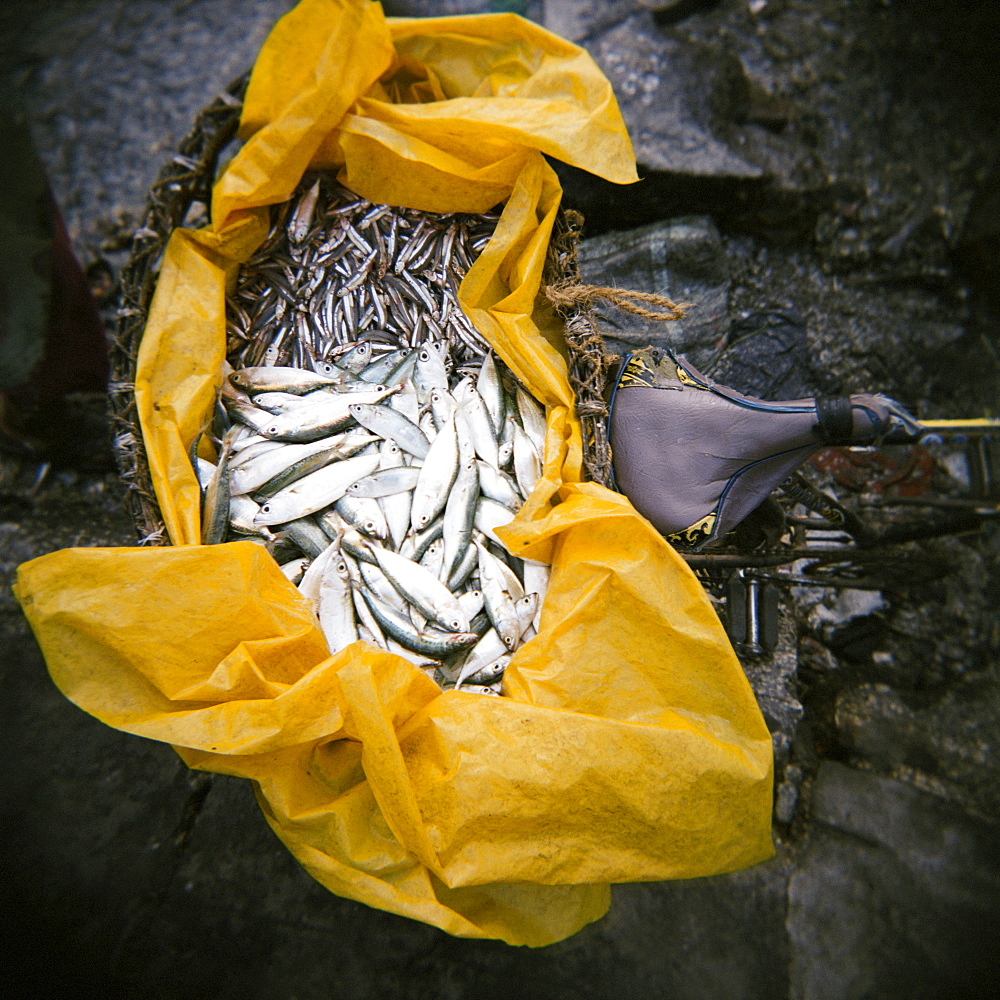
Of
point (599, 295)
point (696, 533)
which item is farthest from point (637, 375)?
point (696, 533)

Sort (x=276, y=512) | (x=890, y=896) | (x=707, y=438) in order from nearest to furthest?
1. (x=707, y=438)
2. (x=276, y=512)
3. (x=890, y=896)

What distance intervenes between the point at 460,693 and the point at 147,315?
4.76 ft

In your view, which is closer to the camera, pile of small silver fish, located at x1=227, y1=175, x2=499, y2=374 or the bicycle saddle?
the bicycle saddle

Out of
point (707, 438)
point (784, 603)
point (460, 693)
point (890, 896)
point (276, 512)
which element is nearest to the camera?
point (460, 693)

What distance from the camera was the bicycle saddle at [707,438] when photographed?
61.3 inches

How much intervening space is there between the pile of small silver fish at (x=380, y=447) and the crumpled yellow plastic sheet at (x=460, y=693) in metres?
0.17

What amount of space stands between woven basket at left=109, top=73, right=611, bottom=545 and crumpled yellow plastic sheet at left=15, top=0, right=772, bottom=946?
0.15 ft

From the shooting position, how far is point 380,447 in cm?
190

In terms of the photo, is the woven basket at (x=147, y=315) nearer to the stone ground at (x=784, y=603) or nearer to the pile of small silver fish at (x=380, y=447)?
the pile of small silver fish at (x=380, y=447)

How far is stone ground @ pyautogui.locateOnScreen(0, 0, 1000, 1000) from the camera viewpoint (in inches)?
71.3

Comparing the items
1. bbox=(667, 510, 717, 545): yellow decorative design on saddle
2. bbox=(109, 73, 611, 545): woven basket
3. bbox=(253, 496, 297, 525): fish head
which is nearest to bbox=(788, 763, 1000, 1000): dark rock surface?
bbox=(667, 510, 717, 545): yellow decorative design on saddle

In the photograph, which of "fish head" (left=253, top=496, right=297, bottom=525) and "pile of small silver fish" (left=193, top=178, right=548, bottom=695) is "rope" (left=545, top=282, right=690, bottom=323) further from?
"fish head" (left=253, top=496, right=297, bottom=525)

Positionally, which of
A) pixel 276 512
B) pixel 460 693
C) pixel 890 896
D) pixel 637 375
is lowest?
pixel 890 896

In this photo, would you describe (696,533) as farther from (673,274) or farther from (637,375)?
(673,274)
